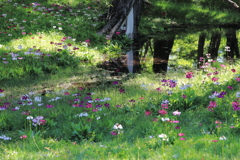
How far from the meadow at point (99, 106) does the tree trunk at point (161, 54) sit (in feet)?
2.13

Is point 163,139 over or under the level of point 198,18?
under

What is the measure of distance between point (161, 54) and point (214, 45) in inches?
111

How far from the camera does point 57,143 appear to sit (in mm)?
4359

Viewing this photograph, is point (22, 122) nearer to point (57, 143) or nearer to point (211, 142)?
point (57, 143)

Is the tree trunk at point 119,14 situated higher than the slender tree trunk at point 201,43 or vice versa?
the tree trunk at point 119,14

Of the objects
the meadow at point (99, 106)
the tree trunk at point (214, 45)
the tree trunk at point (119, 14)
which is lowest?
the meadow at point (99, 106)

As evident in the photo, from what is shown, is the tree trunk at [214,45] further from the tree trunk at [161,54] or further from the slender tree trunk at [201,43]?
the tree trunk at [161,54]

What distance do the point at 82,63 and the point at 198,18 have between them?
9877 millimetres

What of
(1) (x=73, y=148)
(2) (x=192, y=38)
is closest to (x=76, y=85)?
(1) (x=73, y=148)

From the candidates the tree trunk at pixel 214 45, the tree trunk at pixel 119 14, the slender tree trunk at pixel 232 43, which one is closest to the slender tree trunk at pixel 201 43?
the tree trunk at pixel 214 45

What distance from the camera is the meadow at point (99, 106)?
158 inches

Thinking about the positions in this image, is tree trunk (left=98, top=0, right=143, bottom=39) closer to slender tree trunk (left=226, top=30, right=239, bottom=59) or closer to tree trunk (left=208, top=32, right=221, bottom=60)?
tree trunk (left=208, top=32, right=221, bottom=60)

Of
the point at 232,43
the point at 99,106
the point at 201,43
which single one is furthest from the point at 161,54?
the point at 99,106

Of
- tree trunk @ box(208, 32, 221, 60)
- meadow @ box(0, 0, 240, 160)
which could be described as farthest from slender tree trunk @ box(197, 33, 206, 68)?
meadow @ box(0, 0, 240, 160)
